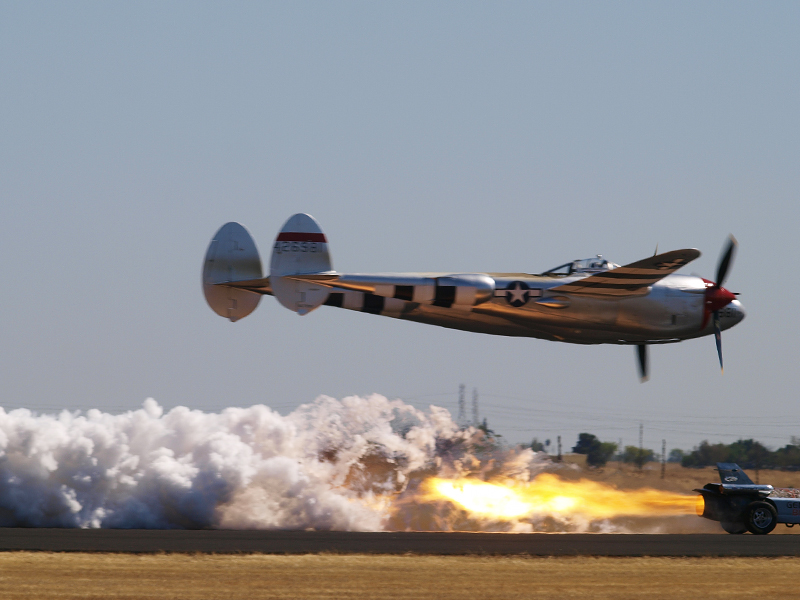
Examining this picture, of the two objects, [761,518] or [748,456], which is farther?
[748,456]

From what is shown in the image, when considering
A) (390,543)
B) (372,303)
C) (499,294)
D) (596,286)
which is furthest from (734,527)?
(372,303)

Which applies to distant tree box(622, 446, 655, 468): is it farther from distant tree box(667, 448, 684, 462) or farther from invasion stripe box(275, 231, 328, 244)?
invasion stripe box(275, 231, 328, 244)

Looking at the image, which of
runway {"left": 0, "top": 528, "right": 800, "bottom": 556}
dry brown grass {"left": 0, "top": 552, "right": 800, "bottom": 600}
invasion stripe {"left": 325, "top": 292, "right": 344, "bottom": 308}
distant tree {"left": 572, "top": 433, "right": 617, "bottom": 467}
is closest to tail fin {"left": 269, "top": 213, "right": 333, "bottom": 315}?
invasion stripe {"left": 325, "top": 292, "right": 344, "bottom": 308}

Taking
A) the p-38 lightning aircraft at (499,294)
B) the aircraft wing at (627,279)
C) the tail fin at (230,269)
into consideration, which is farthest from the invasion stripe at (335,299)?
the aircraft wing at (627,279)

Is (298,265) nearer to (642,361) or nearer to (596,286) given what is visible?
(596,286)

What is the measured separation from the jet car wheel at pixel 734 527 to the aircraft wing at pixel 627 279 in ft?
31.1

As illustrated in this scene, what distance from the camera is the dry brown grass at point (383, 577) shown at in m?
28.5

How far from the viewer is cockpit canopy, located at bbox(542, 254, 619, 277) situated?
41750 mm

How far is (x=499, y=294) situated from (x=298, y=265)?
757 cm

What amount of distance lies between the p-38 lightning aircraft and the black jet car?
201 inches

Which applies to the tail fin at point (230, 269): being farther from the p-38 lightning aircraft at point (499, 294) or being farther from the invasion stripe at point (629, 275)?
the invasion stripe at point (629, 275)

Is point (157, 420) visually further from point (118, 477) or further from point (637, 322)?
point (637, 322)

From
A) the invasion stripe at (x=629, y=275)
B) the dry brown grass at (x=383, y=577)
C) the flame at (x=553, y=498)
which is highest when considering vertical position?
the invasion stripe at (x=629, y=275)

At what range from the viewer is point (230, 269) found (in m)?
41.2
